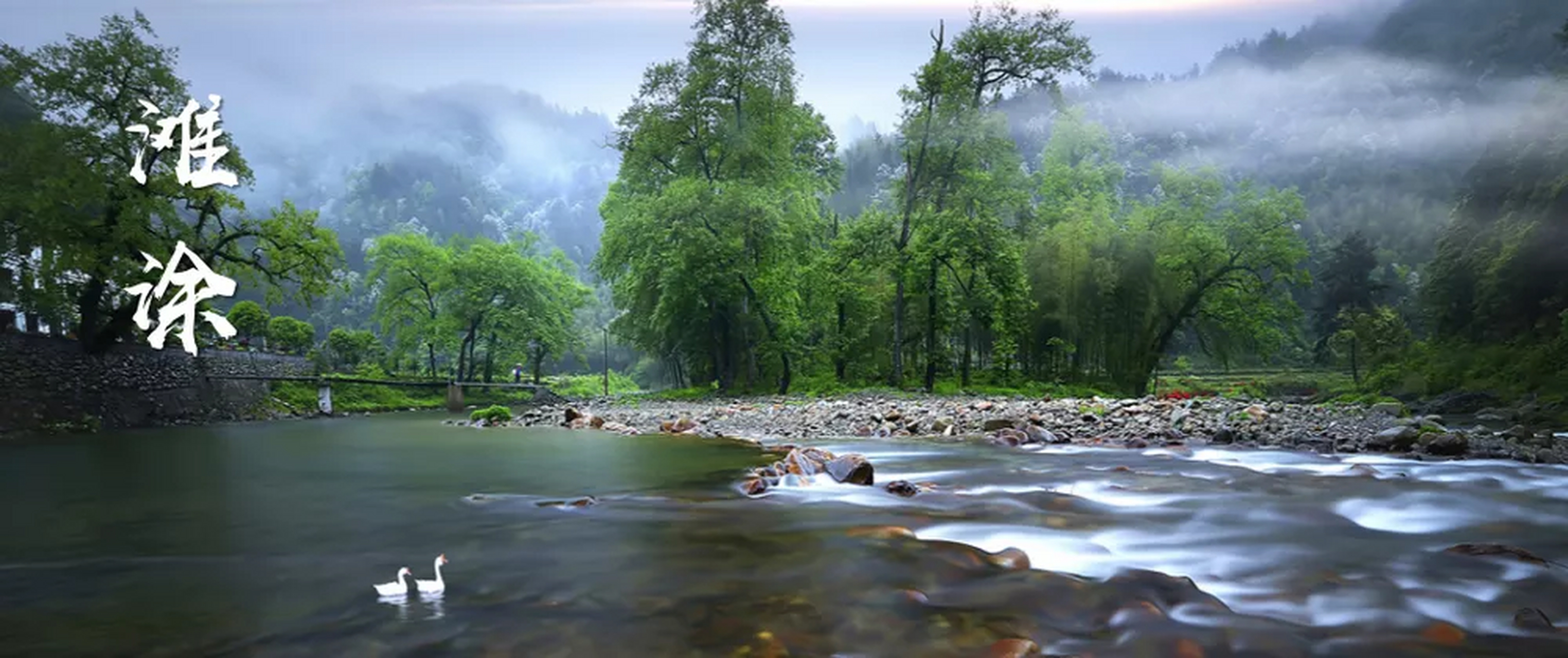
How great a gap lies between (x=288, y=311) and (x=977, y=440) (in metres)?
76.3

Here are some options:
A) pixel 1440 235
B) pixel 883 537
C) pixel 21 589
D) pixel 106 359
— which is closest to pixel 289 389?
pixel 106 359

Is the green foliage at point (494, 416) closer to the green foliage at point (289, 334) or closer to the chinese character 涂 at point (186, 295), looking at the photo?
the chinese character 涂 at point (186, 295)

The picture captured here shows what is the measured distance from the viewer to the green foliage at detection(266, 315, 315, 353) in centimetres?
3944

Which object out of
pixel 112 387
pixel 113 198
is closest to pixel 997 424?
pixel 113 198

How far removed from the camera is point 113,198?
19578 mm

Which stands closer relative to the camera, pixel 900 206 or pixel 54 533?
pixel 54 533

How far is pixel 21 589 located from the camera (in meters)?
4.10

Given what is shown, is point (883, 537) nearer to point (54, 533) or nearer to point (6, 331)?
point (54, 533)

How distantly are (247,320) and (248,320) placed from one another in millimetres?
26

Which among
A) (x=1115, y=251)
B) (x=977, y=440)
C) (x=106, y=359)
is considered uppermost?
(x=1115, y=251)

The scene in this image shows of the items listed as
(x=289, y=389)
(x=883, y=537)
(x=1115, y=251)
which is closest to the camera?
(x=883, y=537)

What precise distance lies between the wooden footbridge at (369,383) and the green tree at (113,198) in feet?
16.4

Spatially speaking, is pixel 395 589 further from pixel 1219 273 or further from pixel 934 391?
pixel 1219 273

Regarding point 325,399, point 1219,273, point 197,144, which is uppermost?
point 197,144
